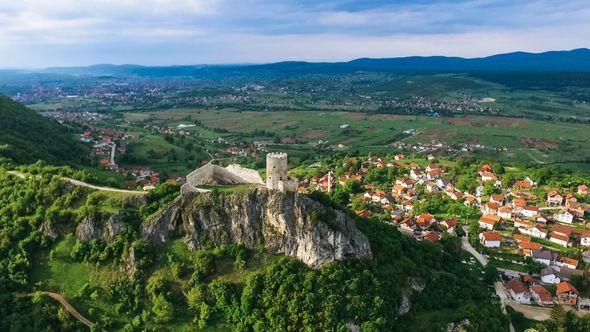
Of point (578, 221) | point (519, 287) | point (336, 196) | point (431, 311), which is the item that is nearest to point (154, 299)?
point (431, 311)

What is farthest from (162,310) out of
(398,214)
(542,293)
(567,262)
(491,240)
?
(567,262)

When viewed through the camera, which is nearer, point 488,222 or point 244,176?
point 244,176

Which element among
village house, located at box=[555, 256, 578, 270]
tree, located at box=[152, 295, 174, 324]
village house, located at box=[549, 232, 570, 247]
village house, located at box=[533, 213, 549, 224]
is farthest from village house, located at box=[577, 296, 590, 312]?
tree, located at box=[152, 295, 174, 324]

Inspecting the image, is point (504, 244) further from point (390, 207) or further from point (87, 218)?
point (87, 218)

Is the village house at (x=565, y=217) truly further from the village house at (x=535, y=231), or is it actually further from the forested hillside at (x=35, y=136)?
the forested hillside at (x=35, y=136)

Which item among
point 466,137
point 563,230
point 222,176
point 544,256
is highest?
point 222,176

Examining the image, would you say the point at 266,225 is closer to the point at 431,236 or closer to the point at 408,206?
the point at 431,236

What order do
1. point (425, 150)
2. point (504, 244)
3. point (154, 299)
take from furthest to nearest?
point (425, 150)
point (504, 244)
point (154, 299)

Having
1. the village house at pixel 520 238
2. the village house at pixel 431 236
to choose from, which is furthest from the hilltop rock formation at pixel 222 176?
the village house at pixel 520 238
